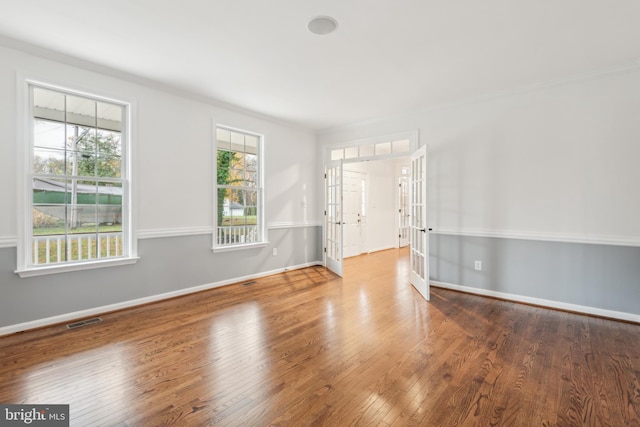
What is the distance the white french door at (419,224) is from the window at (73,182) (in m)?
3.61

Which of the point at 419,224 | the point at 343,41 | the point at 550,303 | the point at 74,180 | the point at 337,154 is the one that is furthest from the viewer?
the point at 337,154

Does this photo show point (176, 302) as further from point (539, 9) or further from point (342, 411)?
point (539, 9)

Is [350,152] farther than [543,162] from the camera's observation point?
Yes

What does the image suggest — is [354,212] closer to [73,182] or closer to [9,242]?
[73,182]

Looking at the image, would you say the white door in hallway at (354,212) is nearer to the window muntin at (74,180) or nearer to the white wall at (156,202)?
the white wall at (156,202)

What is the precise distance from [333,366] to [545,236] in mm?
2991

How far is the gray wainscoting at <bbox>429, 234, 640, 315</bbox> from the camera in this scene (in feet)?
10.2

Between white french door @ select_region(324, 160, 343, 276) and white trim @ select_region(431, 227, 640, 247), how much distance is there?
1.65m

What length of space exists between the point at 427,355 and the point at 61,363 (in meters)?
2.83

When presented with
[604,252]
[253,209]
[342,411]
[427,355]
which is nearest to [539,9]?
[604,252]

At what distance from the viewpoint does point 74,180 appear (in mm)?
3154

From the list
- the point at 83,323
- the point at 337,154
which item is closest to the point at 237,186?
the point at 337,154

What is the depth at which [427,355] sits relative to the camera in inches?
93.0

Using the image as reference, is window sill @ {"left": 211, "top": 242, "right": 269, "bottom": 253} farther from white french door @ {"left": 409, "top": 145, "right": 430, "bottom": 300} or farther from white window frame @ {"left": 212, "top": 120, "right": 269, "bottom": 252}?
white french door @ {"left": 409, "top": 145, "right": 430, "bottom": 300}
